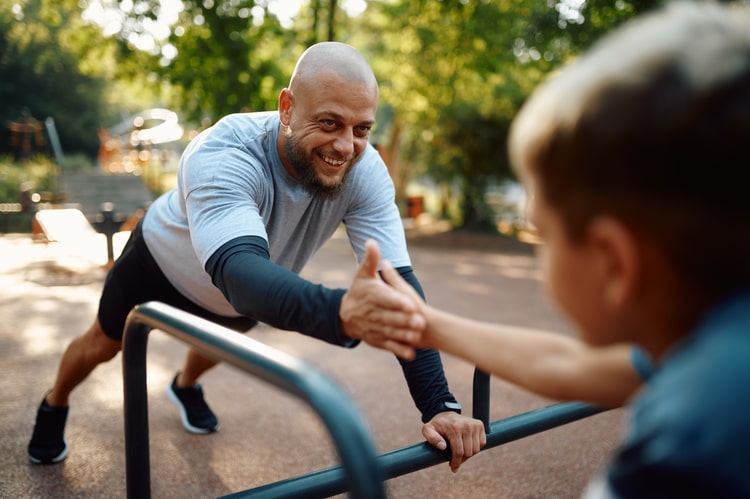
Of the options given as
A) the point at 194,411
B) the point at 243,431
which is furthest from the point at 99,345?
the point at 243,431

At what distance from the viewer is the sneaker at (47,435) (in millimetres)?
3111

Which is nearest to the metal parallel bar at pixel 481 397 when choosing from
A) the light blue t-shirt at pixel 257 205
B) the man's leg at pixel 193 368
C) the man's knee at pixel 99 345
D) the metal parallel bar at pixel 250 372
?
the light blue t-shirt at pixel 257 205

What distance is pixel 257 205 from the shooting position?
93.3 inches

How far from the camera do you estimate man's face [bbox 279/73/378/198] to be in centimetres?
237

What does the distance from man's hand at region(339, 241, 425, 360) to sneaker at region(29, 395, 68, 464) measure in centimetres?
219

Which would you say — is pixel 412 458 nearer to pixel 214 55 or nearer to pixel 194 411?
pixel 194 411

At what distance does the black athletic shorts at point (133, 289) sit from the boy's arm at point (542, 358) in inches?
62.9

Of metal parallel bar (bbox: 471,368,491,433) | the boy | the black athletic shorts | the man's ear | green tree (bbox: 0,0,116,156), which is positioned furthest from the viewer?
green tree (bbox: 0,0,116,156)

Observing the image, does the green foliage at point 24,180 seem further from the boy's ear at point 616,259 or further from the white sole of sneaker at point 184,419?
the boy's ear at point 616,259

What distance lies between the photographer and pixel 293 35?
1105cm

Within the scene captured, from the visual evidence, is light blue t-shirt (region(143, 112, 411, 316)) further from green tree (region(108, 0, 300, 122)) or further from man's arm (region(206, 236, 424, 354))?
green tree (region(108, 0, 300, 122))

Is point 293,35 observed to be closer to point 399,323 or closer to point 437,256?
point 437,256

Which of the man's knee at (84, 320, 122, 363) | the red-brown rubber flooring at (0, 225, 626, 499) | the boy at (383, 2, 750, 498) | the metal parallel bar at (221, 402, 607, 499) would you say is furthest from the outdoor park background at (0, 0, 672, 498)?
the boy at (383, 2, 750, 498)

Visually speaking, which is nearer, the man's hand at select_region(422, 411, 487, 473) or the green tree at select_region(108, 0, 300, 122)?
the man's hand at select_region(422, 411, 487, 473)
